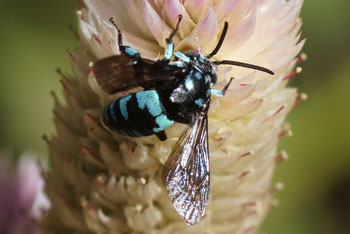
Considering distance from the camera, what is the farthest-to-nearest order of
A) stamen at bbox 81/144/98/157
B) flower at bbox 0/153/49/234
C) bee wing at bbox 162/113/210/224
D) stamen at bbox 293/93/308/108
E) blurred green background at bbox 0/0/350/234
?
blurred green background at bbox 0/0/350/234, flower at bbox 0/153/49/234, stamen at bbox 293/93/308/108, stamen at bbox 81/144/98/157, bee wing at bbox 162/113/210/224

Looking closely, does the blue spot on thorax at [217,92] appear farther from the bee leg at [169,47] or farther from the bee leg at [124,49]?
the bee leg at [124,49]

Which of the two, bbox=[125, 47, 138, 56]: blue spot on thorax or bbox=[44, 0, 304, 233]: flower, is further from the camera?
bbox=[44, 0, 304, 233]: flower

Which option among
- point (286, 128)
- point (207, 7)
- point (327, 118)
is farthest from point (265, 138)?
point (327, 118)

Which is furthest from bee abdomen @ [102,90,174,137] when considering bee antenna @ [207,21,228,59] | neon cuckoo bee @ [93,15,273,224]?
bee antenna @ [207,21,228,59]

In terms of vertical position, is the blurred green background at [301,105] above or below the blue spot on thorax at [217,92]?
below

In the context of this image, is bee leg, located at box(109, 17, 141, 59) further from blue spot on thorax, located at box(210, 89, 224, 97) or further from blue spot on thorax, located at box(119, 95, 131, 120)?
blue spot on thorax, located at box(210, 89, 224, 97)

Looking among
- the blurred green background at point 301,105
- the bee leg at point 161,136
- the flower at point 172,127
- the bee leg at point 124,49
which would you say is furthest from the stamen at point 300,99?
the blurred green background at point 301,105

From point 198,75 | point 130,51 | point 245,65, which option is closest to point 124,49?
point 130,51

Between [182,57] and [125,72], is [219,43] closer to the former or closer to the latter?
[182,57]
